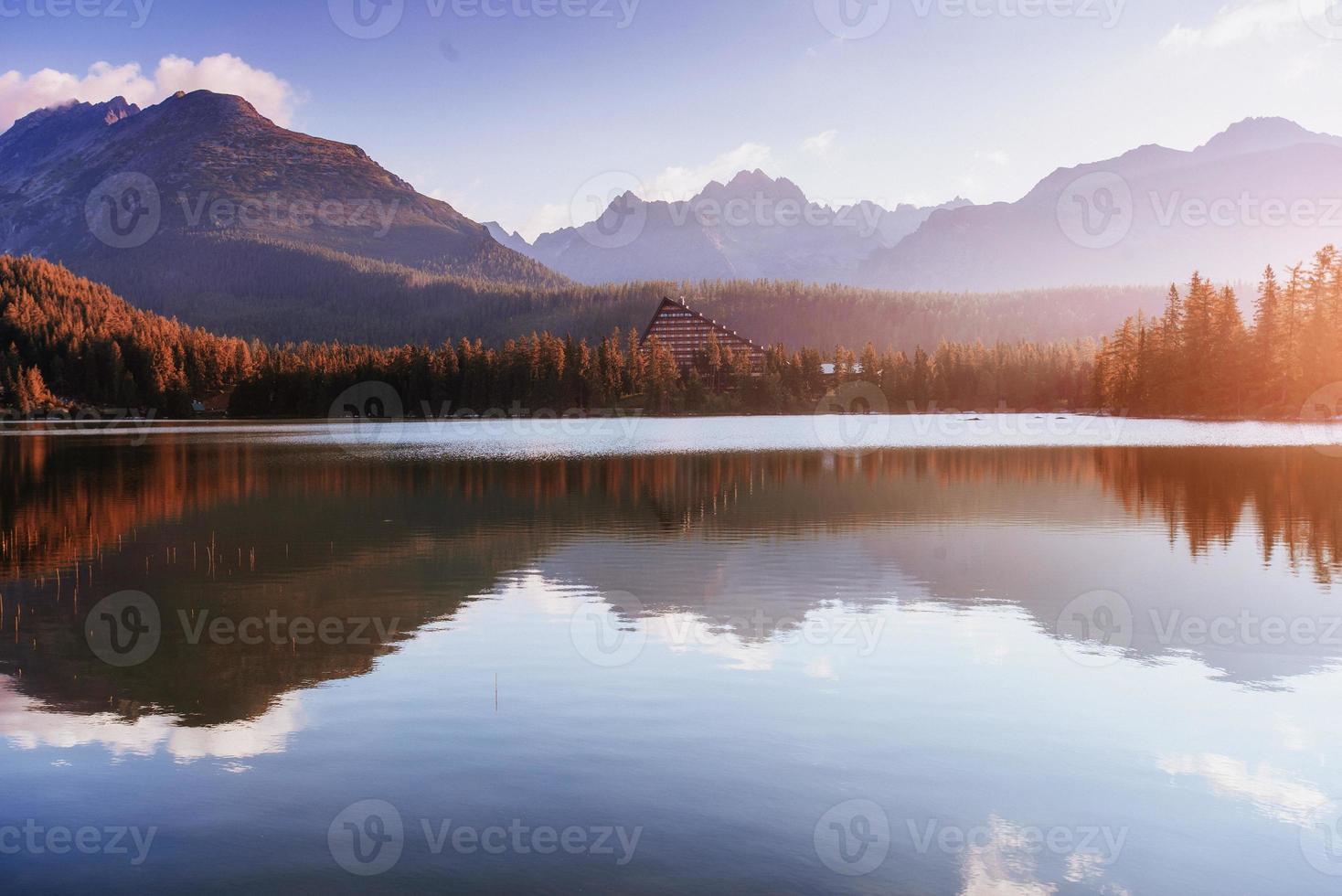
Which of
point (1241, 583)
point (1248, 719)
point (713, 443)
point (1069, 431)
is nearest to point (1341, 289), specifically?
point (1069, 431)

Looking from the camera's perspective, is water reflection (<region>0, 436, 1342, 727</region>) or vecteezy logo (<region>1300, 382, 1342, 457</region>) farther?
vecteezy logo (<region>1300, 382, 1342, 457</region>)

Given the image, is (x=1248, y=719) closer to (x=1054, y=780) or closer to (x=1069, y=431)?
(x=1054, y=780)

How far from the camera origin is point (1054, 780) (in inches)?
515

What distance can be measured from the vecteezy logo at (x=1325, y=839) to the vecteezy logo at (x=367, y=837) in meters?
10.3

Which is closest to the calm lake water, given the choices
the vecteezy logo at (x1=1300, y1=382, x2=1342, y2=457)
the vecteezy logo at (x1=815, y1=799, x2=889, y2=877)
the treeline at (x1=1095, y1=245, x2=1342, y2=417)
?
the vecteezy logo at (x1=815, y1=799, x2=889, y2=877)

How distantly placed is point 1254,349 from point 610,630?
412 feet

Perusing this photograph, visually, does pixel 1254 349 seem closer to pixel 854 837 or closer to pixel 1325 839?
pixel 1325 839

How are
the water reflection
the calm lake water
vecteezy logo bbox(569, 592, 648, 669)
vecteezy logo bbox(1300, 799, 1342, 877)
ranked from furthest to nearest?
the water reflection → vecteezy logo bbox(569, 592, 648, 669) → the calm lake water → vecteezy logo bbox(1300, 799, 1342, 877)

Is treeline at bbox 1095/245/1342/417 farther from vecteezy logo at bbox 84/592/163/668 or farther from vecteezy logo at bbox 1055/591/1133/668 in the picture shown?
vecteezy logo at bbox 84/592/163/668

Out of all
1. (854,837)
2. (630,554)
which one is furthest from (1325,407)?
(854,837)

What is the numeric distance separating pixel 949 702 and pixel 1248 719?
4546 mm

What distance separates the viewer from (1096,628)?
21734 mm

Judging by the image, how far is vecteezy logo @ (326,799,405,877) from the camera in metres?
11.0

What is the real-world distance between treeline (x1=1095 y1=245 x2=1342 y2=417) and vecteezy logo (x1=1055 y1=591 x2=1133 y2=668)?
11187 centimetres
